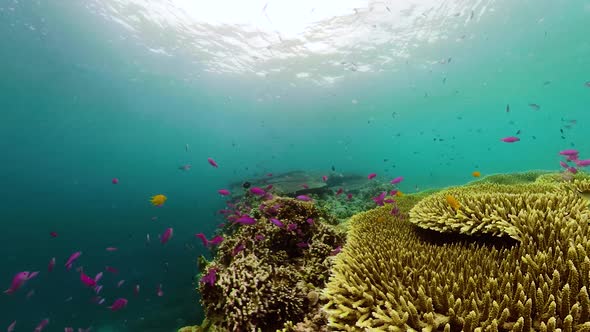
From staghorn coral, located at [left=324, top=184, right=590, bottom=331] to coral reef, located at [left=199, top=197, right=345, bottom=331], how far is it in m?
1.44

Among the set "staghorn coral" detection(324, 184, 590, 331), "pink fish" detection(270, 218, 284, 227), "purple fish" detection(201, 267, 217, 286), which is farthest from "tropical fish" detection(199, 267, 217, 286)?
"staghorn coral" detection(324, 184, 590, 331)

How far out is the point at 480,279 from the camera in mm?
2582

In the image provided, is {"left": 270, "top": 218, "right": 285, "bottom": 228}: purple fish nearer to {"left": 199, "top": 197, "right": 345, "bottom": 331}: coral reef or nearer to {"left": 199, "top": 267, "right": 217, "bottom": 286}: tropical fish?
{"left": 199, "top": 197, "right": 345, "bottom": 331}: coral reef

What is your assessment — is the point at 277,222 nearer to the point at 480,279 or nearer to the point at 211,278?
the point at 211,278

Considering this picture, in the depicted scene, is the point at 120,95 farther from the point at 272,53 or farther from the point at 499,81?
the point at 499,81

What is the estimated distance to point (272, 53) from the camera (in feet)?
118

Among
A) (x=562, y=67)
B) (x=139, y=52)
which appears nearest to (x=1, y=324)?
(x=139, y=52)

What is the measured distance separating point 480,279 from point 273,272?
331 centimetres

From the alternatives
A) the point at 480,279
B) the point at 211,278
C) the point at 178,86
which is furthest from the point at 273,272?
the point at 178,86

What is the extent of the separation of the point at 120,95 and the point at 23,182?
118 m

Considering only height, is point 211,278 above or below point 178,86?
below

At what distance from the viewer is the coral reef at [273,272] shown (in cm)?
438

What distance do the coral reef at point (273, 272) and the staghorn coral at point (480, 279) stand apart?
1.44 metres

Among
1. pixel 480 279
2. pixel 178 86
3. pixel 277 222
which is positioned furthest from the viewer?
pixel 178 86
